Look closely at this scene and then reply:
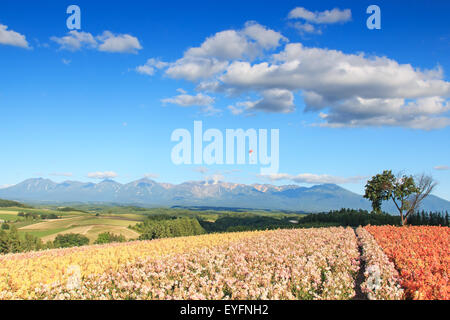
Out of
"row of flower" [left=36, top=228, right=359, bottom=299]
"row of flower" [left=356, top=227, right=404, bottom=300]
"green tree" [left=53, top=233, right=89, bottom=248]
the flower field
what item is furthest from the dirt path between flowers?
"green tree" [left=53, top=233, right=89, bottom=248]

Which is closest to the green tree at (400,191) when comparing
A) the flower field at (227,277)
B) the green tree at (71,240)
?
the flower field at (227,277)

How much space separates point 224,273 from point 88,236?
101 m

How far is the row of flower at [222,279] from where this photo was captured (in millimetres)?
9375

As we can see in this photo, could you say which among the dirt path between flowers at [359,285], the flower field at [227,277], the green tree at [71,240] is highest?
the flower field at [227,277]

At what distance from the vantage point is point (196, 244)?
712 inches

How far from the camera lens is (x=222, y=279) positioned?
34.4 ft

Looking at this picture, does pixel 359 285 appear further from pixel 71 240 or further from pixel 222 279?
pixel 71 240

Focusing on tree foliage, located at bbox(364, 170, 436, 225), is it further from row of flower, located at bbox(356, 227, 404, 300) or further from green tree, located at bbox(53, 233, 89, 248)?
green tree, located at bbox(53, 233, 89, 248)

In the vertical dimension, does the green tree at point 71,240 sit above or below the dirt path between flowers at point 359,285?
below

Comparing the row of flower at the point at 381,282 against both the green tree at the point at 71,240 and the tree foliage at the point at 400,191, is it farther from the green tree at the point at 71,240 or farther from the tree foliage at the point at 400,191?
the green tree at the point at 71,240

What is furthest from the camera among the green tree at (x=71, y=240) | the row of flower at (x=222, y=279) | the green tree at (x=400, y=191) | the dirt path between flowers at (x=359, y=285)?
the green tree at (x=71, y=240)

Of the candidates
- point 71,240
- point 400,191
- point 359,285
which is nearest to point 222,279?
point 359,285
